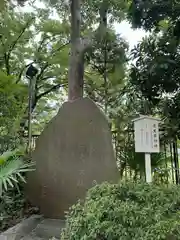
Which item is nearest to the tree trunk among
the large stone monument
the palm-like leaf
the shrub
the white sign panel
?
the large stone monument

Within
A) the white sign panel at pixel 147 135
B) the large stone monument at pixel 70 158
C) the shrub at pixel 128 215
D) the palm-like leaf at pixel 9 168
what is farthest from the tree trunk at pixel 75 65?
the shrub at pixel 128 215

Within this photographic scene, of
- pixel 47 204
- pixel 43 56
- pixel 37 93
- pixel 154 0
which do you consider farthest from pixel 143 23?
pixel 37 93

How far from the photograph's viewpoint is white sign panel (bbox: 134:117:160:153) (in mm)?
3512

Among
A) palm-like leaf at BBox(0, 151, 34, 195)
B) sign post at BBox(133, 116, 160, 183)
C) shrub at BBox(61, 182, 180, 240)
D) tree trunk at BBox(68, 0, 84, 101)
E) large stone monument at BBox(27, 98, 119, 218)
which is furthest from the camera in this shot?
tree trunk at BBox(68, 0, 84, 101)

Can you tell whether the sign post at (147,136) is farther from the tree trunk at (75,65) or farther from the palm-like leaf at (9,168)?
the tree trunk at (75,65)

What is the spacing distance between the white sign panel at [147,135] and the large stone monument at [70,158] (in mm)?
446

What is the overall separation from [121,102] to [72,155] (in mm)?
2596

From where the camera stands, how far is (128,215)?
2137 millimetres

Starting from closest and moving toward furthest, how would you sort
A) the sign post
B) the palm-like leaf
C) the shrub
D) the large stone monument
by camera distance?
the shrub → the palm-like leaf → the sign post → the large stone monument

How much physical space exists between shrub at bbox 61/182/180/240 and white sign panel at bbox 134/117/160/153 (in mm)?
927

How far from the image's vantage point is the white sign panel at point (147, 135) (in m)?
3.51

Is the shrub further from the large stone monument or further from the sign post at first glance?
the large stone monument

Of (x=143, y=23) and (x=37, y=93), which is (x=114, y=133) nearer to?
(x=143, y=23)

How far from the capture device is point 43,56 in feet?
32.5
